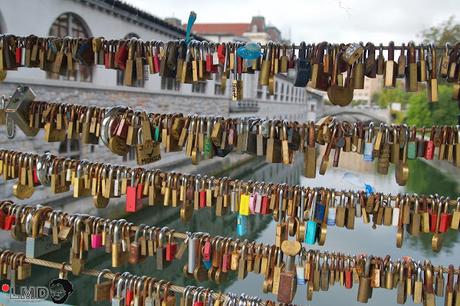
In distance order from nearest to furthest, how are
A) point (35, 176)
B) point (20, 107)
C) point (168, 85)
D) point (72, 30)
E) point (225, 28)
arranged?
1. point (20, 107)
2. point (35, 176)
3. point (72, 30)
4. point (168, 85)
5. point (225, 28)

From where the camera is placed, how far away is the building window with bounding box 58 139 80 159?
1159 cm

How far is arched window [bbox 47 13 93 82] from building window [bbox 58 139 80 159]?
1754 mm

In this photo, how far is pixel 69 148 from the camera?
11.9 metres

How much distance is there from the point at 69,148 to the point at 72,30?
3.21m

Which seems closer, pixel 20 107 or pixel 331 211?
pixel 331 211

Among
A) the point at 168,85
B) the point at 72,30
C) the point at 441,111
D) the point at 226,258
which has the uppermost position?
the point at 72,30

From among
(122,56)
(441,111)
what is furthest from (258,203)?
(441,111)

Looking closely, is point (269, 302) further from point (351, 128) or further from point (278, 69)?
point (278, 69)

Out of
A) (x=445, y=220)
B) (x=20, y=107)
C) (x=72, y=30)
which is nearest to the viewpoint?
(x=445, y=220)

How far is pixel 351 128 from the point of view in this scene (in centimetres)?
233

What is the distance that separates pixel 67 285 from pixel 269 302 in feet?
4.59

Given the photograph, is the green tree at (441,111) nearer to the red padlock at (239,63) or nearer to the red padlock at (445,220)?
the red padlock at (445,220)

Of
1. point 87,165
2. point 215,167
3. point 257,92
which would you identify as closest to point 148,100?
point 215,167

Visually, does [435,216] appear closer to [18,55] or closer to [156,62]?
[156,62]
